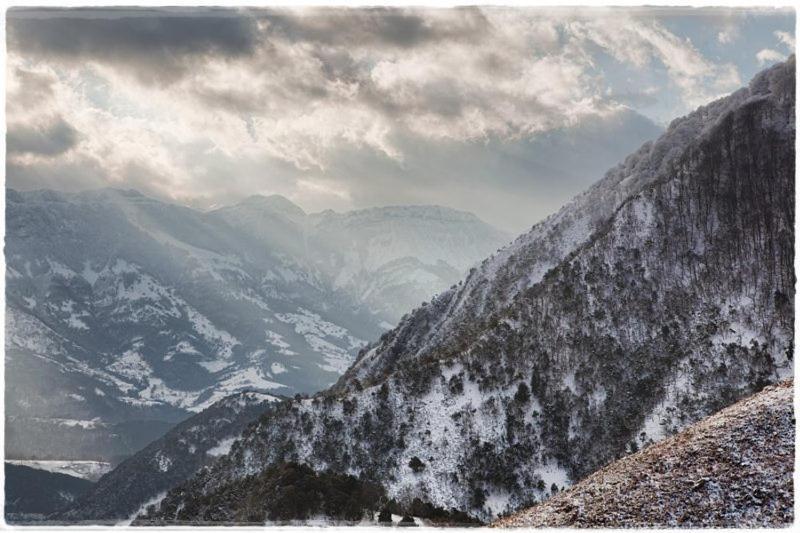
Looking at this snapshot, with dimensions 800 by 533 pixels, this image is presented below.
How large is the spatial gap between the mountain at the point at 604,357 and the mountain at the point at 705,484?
59.9 m

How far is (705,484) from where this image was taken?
3406cm

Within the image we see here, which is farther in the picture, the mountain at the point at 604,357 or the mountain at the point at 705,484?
the mountain at the point at 604,357

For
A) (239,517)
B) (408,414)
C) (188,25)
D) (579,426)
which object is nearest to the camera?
(188,25)

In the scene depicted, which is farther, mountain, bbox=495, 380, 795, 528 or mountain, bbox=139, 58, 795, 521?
mountain, bbox=139, 58, 795, 521

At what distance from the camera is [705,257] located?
120 metres

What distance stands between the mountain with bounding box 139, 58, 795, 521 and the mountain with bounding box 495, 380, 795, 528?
59.9 m

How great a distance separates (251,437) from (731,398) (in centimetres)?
8416

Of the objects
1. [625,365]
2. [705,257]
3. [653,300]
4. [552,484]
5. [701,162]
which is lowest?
[552,484]

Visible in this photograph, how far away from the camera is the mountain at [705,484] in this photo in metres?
32.6

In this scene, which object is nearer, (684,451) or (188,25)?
(684,451)

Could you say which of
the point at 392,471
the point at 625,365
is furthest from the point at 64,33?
the point at 625,365

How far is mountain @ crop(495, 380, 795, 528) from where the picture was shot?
1284 inches

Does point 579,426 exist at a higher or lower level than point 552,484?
higher

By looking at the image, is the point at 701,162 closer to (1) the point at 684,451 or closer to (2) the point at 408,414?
(2) the point at 408,414
